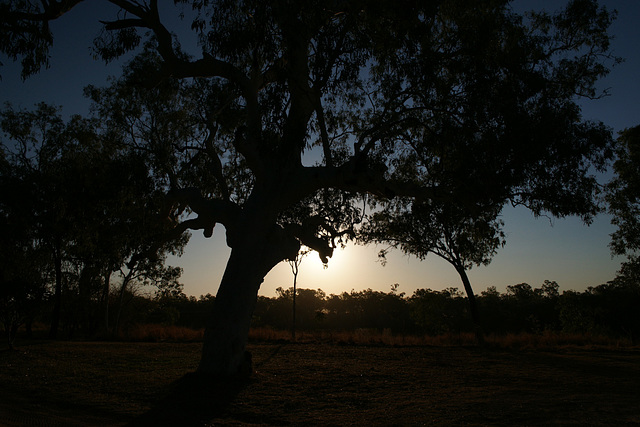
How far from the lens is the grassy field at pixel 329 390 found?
650cm

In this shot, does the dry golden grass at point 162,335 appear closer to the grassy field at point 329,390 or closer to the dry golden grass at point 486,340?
the dry golden grass at point 486,340

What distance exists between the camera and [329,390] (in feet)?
29.1

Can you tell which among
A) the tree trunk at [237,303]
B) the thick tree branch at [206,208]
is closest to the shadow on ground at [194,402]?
the tree trunk at [237,303]

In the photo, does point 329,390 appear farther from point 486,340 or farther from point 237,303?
point 486,340

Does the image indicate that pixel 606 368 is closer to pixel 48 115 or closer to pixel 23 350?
pixel 23 350

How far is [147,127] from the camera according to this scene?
602 inches

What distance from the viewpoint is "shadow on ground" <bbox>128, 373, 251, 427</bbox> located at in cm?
660

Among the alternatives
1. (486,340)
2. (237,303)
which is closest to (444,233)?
(486,340)

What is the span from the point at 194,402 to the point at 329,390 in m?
2.65

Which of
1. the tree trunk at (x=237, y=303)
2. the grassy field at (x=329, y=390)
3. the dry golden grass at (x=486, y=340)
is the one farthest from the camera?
the dry golden grass at (x=486, y=340)

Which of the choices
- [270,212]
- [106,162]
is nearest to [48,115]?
[106,162]

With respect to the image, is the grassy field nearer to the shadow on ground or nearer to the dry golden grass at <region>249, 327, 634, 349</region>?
the shadow on ground

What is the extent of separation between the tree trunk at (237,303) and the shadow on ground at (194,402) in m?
0.32

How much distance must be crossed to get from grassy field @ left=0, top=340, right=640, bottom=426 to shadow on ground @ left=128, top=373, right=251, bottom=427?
19 mm
